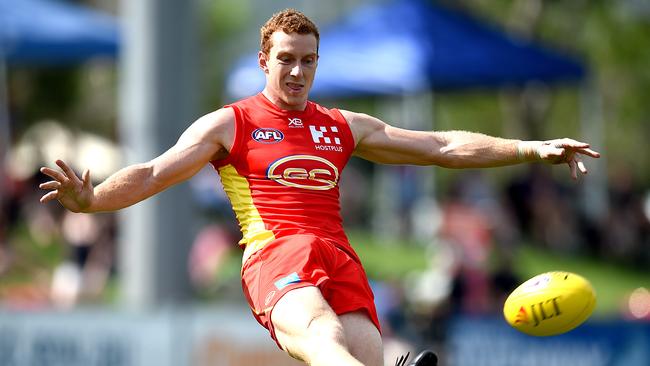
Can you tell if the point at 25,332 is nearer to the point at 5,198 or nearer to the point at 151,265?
the point at 151,265

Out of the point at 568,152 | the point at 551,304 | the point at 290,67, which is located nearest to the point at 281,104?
the point at 290,67

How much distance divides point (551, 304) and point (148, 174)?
2170 mm

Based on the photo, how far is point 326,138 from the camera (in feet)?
24.2

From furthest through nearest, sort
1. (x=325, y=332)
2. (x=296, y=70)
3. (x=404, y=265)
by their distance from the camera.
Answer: (x=404, y=265)
(x=296, y=70)
(x=325, y=332)

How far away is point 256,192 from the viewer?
729cm

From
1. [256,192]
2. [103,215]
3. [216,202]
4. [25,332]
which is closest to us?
[256,192]

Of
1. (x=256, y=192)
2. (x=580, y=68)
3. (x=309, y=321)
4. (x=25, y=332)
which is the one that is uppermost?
(x=580, y=68)

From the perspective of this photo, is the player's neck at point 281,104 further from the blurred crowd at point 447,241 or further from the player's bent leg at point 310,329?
the blurred crowd at point 447,241

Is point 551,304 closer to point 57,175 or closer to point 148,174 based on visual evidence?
point 148,174

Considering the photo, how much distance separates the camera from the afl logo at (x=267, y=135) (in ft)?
23.9

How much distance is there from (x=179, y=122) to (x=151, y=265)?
1.57 metres

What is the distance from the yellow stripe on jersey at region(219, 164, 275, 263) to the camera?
7.26 metres

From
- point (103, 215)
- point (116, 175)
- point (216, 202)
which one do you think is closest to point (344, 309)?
point (116, 175)

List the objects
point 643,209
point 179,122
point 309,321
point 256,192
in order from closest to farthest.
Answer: point 309,321 → point 256,192 → point 179,122 → point 643,209
